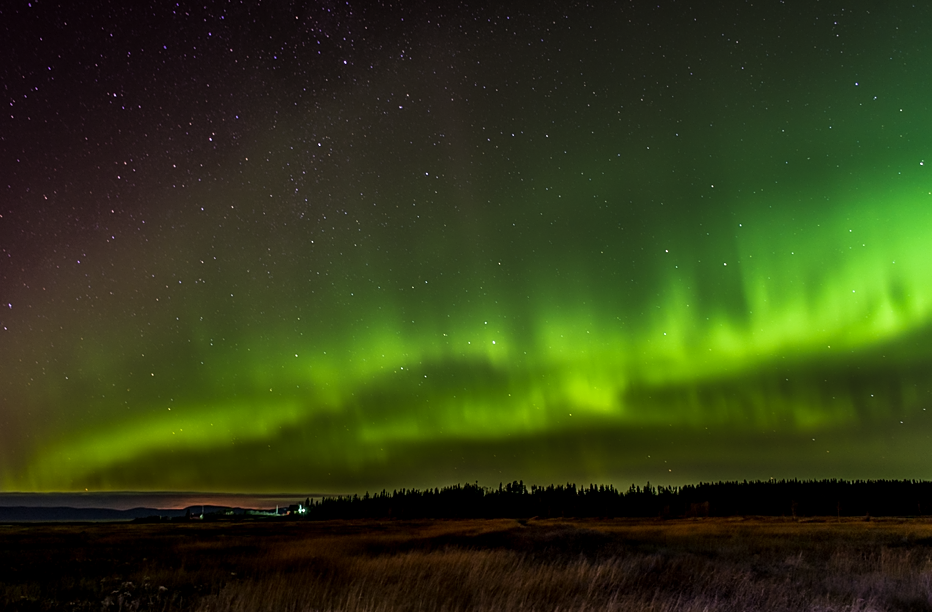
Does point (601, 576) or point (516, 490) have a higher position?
point (601, 576)

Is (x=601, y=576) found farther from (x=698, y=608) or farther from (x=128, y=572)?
(x=128, y=572)

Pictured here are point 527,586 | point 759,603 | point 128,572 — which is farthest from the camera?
point 128,572

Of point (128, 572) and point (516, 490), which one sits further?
point (516, 490)

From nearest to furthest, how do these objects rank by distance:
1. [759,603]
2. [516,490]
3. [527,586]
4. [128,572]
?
1. [759,603]
2. [527,586]
3. [128,572]
4. [516,490]

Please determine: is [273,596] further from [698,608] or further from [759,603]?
[759,603]

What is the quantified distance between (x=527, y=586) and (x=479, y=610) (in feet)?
7.12

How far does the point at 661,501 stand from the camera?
141750 millimetres

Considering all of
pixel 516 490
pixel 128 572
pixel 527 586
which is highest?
pixel 527 586

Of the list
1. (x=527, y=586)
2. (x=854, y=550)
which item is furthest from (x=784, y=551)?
(x=527, y=586)

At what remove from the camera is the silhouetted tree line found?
115 m

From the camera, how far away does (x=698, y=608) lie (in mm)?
9547

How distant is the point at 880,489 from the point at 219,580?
131412 mm

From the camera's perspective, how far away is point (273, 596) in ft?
36.0

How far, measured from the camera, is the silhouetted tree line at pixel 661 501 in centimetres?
11500
